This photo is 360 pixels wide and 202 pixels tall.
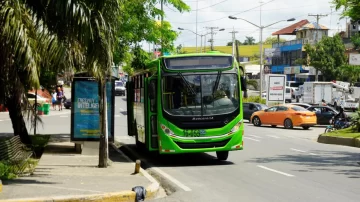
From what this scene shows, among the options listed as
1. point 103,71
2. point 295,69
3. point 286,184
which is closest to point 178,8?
point 103,71

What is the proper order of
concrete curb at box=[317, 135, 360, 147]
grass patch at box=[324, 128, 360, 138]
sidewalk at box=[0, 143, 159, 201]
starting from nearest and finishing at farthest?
sidewalk at box=[0, 143, 159, 201]
concrete curb at box=[317, 135, 360, 147]
grass patch at box=[324, 128, 360, 138]

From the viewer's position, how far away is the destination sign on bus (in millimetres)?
17031

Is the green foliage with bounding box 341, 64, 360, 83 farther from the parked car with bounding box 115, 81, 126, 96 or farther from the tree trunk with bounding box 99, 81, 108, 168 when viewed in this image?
the tree trunk with bounding box 99, 81, 108, 168

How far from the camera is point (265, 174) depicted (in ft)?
48.5

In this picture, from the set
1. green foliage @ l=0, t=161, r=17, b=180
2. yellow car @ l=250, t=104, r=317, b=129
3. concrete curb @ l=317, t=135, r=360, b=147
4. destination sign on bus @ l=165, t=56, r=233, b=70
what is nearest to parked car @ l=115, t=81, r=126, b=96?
yellow car @ l=250, t=104, r=317, b=129

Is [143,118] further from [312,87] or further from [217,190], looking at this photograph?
[312,87]

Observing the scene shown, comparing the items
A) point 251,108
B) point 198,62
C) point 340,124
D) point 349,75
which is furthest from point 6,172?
point 349,75

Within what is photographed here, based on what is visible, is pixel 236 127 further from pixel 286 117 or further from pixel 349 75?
pixel 349 75

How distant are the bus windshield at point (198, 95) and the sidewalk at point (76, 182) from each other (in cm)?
219

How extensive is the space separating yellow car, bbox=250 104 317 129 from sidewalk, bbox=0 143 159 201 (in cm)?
2009

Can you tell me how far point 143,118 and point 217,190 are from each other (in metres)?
6.79

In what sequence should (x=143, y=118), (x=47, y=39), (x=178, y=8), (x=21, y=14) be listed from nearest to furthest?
(x=21, y=14), (x=47, y=39), (x=143, y=118), (x=178, y=8)

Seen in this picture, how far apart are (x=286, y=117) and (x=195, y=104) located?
832 inches

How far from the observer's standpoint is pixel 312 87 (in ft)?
197
